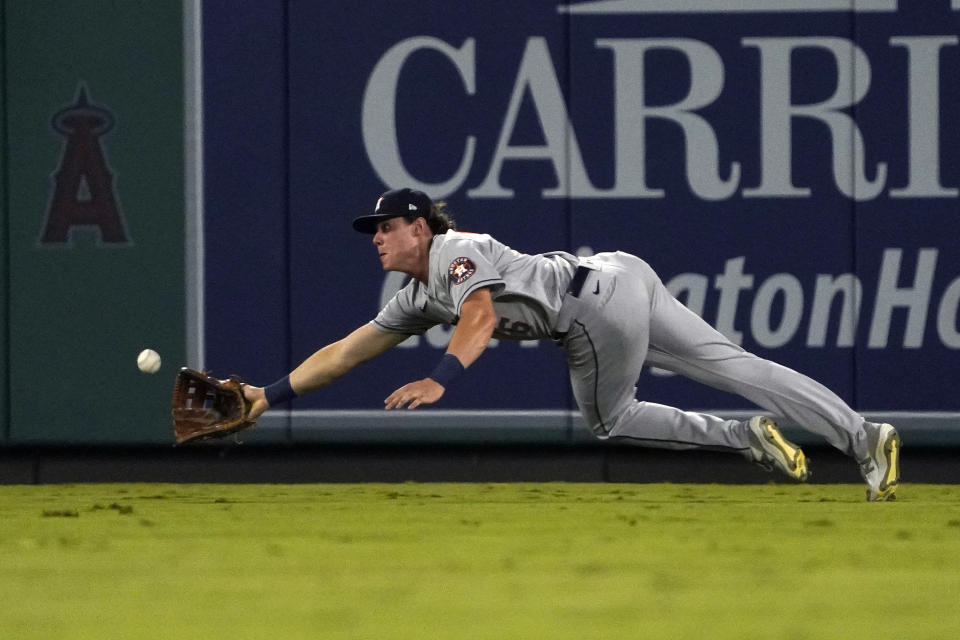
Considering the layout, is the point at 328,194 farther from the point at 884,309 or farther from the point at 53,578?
the point at 53,578

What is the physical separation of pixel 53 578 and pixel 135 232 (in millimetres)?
4440

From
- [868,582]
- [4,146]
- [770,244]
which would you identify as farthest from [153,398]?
[868,582]

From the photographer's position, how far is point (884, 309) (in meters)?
8.23

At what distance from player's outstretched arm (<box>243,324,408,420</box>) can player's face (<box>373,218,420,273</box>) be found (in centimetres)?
47

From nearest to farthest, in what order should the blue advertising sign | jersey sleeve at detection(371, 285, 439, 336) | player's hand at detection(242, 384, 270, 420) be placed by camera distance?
jersey sleeve at detection(371, 285, 439, 336), player's hand at detection(242, 384, 270, 420), the blue advertising sign

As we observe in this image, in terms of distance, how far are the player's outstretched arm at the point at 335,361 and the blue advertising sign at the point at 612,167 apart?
2112 millimetres

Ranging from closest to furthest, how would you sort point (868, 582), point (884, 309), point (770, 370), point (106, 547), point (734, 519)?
point (868, 582) → point (106, 547) → point (734, 519) → point (770, 370) → point (884, 309)

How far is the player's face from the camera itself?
5.82 meters

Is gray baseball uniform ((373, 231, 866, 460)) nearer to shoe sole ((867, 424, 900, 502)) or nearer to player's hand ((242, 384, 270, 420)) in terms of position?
shoe sole ((867, 424, 900, 502))

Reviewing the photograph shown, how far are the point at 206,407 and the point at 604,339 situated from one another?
1.60 m

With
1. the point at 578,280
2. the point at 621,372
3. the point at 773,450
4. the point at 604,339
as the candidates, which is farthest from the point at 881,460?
the point at 578,280

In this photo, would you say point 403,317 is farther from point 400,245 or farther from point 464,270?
point 464,270

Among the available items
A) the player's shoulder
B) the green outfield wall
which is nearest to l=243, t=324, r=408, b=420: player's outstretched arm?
the player's shoulder

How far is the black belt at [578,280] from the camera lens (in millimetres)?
5912
